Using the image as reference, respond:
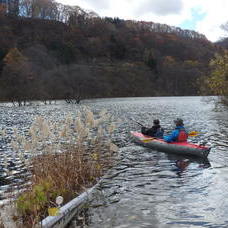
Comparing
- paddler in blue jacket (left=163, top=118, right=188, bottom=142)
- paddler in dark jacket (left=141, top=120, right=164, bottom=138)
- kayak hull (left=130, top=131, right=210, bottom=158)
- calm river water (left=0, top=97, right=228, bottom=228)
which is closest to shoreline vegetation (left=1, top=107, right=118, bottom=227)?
calm river water (left=0, top=97, right=228, bottom=228)

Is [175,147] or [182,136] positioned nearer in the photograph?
[175,147]

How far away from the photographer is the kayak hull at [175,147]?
40.9 ft

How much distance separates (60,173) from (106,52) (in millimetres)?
107274

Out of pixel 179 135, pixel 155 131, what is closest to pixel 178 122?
pixel 179 135

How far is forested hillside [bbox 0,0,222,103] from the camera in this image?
233 ft

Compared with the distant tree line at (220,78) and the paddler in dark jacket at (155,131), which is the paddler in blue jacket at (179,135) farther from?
the distant tree line at (220,78)

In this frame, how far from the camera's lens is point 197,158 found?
12586 millimetres

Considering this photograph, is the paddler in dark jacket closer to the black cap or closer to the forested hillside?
the black cap

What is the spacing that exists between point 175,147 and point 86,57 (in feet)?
315

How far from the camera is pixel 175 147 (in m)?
13.5

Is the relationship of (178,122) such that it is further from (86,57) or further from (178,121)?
(86,57)

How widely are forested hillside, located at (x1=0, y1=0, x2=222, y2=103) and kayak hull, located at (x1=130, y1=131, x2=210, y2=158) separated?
4570cm

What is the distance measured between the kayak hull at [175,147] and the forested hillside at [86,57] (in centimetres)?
4570

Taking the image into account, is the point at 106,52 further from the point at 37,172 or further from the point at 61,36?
the point at 37,172
